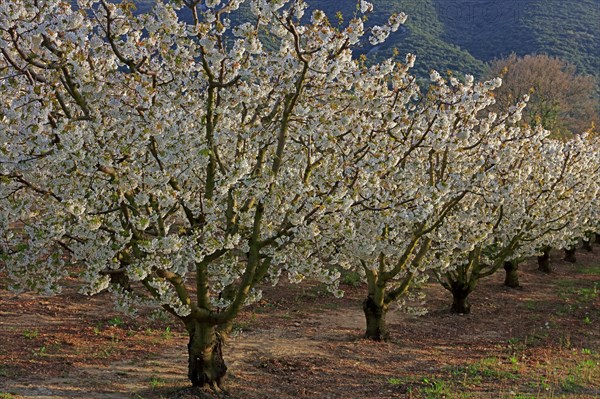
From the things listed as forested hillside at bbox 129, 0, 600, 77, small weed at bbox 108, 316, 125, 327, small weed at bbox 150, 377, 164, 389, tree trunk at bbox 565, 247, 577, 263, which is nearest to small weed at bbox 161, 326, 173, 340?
small weed at bbox 108, 316, 125, 327

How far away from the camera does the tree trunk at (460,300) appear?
55.5ft

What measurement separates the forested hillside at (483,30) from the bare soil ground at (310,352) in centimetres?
4367

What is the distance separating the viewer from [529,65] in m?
48.0

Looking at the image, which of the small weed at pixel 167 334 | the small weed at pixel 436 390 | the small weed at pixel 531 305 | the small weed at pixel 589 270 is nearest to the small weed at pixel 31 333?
the small weed at pixel 167 334

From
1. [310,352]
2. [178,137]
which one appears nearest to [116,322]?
[310,352]

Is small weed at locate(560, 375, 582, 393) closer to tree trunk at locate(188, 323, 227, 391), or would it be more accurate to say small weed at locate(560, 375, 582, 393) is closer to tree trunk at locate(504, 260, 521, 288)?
tree trunk at locate(188, 323, 227, 391)

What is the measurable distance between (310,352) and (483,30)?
73518 millimetres

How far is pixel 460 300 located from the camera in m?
17.0

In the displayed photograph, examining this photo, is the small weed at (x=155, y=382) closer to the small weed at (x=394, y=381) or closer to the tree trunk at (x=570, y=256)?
the small weed at (x=394, y=381)

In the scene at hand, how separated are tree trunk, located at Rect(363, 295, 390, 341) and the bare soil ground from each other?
280mm

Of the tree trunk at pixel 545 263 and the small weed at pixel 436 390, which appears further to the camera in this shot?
the tree trunk at pixel 545 263

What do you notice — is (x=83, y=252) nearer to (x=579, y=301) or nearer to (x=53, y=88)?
(x=53, y=88)

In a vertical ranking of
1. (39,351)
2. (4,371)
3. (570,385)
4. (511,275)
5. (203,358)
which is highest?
(511,275)

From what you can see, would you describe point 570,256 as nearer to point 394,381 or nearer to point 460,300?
point 460,300
